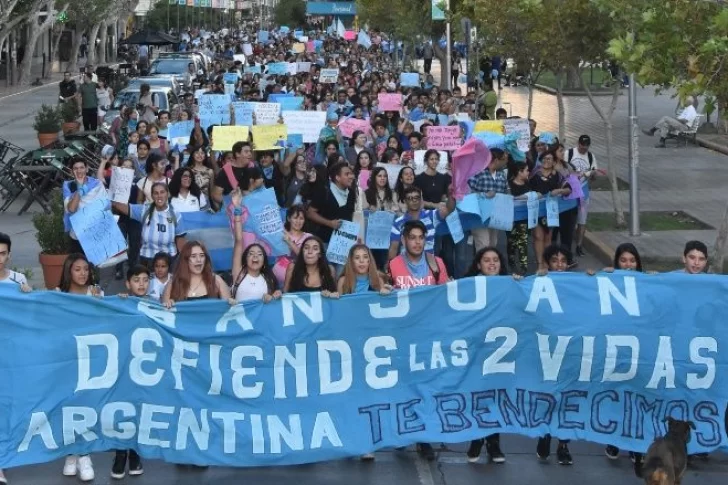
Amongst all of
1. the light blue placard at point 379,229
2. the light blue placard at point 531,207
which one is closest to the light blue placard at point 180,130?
the light blue placard at point 531,207

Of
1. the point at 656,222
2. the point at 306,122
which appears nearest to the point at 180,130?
the point at 306,122

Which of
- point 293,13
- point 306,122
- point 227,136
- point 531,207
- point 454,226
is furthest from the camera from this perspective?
point 293,13

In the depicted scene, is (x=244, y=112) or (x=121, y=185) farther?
(x=244, y=112)

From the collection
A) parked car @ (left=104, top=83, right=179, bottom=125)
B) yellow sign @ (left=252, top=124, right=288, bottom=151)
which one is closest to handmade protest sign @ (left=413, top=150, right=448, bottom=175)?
yellow sign @ (left=252, top=124, right=288, bottom=151)

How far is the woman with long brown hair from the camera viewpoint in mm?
9391

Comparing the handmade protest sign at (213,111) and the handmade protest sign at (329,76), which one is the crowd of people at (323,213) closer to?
the handmade protest sign at (213,111)

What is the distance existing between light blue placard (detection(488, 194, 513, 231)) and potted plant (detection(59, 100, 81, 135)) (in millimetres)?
17306

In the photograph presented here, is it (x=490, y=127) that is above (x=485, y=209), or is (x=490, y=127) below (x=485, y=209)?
above

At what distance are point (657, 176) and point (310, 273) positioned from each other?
631 inches

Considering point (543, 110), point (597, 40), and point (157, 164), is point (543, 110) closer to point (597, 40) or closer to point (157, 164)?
point (597, 40)

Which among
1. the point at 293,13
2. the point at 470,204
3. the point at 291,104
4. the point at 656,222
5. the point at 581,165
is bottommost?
the point at 656,222

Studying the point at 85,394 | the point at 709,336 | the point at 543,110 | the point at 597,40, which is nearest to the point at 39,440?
the point at 85,394

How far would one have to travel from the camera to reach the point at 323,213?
44.0 feet

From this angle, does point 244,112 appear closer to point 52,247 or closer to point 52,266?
point 52,247
